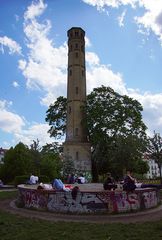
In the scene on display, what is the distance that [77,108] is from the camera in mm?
57000

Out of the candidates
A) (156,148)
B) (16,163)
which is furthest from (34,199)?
(16,163)

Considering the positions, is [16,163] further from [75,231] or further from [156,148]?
[75,231]

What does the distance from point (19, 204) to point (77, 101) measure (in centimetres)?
3953

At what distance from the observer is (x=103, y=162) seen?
53.2m

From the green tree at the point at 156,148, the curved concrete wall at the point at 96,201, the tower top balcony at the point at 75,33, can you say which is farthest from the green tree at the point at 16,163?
the curved concrete wall at the point at 96,201

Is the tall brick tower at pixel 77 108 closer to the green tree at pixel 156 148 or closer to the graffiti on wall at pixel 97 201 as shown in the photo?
the green tree at pixel 156 148

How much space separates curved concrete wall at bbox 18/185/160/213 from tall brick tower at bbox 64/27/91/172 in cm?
3773

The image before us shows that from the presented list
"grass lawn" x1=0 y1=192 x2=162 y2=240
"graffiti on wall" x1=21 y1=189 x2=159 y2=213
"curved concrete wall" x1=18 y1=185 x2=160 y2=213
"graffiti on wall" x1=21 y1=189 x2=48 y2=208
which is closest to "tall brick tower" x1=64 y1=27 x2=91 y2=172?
"graffiti on wall" x1=21 y1=189 x2=48 y2=208

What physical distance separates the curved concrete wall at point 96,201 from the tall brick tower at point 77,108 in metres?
37.7

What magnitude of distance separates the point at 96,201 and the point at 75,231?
5.35 meters

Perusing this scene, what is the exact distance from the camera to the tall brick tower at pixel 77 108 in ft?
181

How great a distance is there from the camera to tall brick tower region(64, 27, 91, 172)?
55.1 m

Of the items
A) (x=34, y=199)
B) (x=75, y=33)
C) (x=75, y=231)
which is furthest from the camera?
(x=75, y=33)

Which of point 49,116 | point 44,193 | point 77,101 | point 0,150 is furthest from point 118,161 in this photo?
point 0,150
